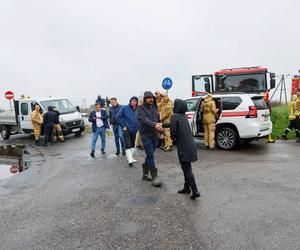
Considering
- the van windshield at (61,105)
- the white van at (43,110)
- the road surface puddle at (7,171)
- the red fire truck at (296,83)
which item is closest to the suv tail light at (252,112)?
the road surface puddle at (7,171)

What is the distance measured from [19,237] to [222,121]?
7.16m

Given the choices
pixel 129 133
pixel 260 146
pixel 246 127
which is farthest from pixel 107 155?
pixel 260 146

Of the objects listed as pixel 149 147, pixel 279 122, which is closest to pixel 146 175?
pixel 149 147

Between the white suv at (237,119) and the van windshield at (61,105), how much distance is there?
7687 mm

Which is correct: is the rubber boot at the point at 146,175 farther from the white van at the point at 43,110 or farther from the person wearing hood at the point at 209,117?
the white van at the point at 43,110

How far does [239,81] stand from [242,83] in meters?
0.16

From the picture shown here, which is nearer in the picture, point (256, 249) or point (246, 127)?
point (256, 249)

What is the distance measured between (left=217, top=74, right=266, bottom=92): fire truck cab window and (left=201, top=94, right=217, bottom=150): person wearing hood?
4268 millimetres

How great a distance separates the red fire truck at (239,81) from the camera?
13.0m

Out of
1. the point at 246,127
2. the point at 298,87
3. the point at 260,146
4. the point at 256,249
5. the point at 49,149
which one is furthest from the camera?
the point at 298,87

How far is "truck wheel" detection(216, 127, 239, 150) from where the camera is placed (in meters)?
9.66

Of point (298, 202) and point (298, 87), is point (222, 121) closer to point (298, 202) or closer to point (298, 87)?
point (298, 202)

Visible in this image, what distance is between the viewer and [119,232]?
4070mm

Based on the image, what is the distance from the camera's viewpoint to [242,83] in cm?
1332
